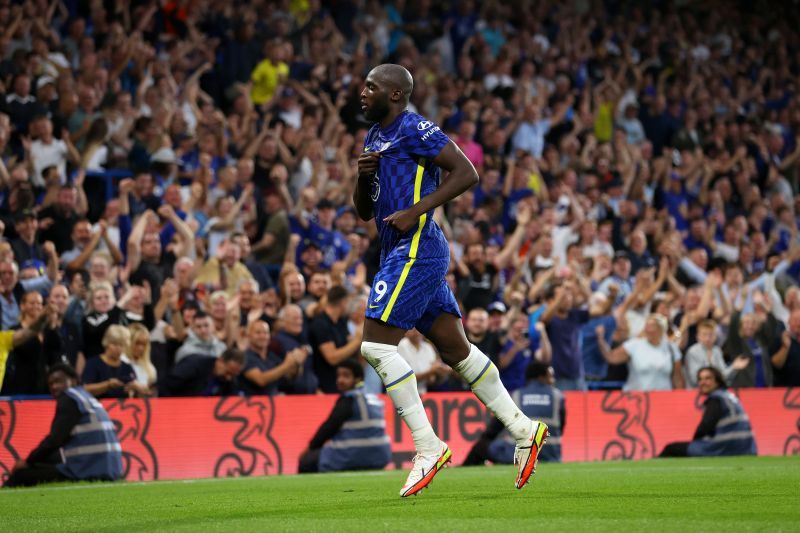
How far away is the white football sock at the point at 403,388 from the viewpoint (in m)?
7.54

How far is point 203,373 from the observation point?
13359 millimetres

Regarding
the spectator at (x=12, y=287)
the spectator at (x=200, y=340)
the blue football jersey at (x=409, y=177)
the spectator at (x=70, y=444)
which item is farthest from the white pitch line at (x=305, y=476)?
the blue football jersey at (x=409, y=177)

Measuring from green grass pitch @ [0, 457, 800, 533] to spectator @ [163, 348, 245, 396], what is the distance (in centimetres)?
213

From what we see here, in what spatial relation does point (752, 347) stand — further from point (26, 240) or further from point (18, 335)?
point (18, 335)

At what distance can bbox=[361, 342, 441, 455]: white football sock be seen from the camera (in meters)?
7.54

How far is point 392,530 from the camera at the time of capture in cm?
586

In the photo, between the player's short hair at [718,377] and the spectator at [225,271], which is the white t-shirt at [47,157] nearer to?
the spectator at [225,271]

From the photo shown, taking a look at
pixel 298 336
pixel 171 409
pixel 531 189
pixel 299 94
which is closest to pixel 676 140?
pixel 531 189

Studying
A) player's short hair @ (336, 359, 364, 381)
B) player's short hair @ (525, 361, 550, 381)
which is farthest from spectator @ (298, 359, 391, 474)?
player's short hair @ (525, 361, 550, 381)

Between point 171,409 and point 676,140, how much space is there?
45.1ft

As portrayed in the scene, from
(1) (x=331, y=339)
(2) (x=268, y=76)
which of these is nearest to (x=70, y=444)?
(1) (x=331, y=339)

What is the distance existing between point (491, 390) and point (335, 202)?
380 inches

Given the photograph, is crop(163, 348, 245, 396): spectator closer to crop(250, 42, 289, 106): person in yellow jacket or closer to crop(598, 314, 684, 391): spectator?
crop(598, 314, 684, 391): spectator

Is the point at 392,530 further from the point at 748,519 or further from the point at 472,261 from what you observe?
the point at 472,261
